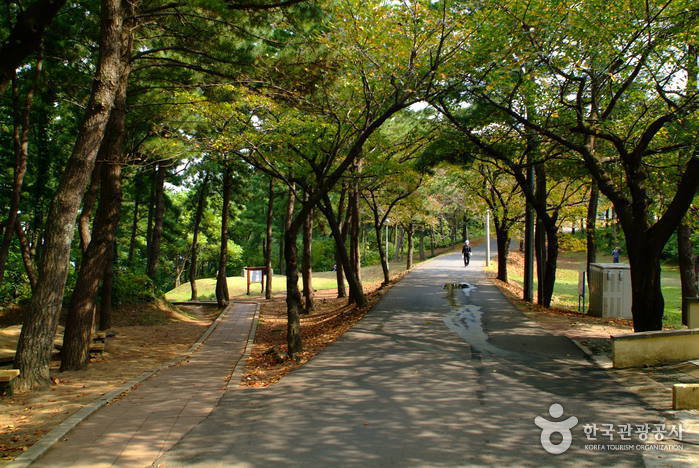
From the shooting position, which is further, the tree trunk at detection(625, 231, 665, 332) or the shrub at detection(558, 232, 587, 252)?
the shrub at detection(558, 232, 587, 252)

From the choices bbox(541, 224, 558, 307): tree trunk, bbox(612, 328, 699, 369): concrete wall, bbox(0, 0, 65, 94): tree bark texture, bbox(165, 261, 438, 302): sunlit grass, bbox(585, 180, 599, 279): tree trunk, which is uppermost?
bbox(0, 0, 65, 94): tree bark texture

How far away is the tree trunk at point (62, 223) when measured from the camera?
24.3 feet

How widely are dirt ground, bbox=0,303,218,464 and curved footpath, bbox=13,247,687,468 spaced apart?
0.56m

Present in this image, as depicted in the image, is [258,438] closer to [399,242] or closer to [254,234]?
[254,234]

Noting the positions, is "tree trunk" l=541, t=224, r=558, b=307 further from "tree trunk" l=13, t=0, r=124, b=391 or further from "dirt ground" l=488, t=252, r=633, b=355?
"tree trunk" l=13, t=0, r=124, b=391

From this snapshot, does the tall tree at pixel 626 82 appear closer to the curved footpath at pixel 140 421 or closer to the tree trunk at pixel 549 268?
the tree trunk at pixel 549 268

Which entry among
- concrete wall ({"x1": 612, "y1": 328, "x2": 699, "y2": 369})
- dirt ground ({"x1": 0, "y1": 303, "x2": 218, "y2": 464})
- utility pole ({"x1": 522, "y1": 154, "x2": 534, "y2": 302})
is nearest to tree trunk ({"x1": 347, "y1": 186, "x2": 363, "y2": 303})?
utility pole ({"x1": 522, "y1": 154, "x2": 534, "y2": 302})

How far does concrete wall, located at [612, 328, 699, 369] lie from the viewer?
24.7 ft

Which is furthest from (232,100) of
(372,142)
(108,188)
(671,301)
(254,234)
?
(254,234)

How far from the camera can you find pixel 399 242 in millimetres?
58062

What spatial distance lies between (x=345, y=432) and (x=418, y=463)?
108 cm

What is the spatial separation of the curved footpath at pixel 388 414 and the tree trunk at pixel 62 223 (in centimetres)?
161

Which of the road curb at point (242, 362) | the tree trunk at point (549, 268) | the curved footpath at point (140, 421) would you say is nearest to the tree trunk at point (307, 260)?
the road curb at point (242, 362)

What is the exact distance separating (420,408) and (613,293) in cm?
1049
